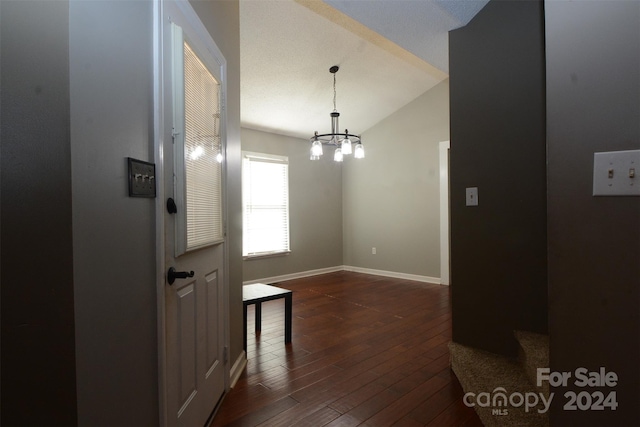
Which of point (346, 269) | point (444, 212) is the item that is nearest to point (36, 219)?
point (444, 212)

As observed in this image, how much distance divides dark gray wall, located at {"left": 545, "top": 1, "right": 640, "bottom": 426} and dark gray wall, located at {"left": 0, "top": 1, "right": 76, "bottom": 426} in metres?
1.37

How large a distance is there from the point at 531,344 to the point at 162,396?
188 centimetres

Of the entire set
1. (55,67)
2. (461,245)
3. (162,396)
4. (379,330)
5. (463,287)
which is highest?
(55,67)

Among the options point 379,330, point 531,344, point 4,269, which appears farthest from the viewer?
point 379,330

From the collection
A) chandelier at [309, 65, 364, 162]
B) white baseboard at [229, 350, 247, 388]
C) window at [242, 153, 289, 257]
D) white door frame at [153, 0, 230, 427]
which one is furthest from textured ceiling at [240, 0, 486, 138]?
white baseboard at [229, 350, 247, 388]

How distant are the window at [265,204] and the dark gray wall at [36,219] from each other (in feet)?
13.7

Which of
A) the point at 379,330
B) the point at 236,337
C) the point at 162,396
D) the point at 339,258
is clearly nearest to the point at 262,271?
the point at 339,258

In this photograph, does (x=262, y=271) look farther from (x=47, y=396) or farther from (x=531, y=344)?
(x=47, y=396)

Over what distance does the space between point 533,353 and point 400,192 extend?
389cm

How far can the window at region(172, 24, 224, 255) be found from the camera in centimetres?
145

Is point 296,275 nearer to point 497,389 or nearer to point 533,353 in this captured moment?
point 497,389

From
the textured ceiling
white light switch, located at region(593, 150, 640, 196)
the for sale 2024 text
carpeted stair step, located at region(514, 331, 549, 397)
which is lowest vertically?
carpeted stair step, located at region(514, 331, 549, 397)

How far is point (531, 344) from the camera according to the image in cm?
187

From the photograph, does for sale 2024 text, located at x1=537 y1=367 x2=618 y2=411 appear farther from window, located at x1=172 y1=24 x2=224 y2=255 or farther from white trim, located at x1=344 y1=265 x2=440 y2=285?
white trim, located at x1=344 y1=265 x2=440 y2=285
